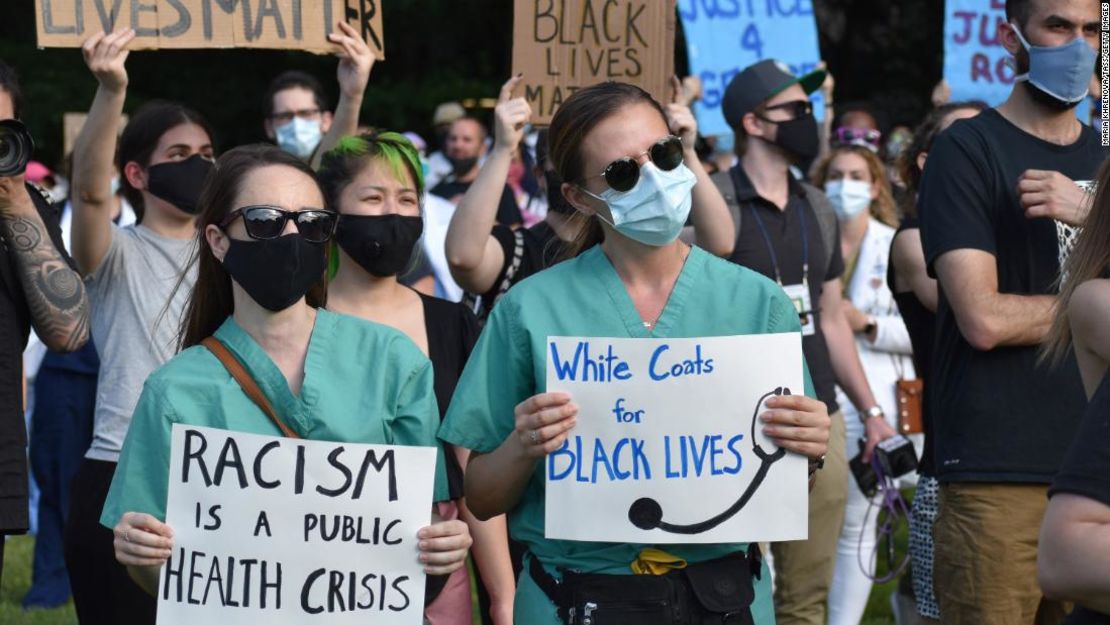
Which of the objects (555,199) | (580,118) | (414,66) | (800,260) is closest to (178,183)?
(555,199)

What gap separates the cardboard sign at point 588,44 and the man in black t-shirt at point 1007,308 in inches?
67.6

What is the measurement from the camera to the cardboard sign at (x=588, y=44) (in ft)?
20.9

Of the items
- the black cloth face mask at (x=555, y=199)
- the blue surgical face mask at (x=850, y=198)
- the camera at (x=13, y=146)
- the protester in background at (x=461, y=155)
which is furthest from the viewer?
the protester in background at (x=461, y=155)

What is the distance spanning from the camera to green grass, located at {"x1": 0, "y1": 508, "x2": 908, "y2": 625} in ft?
27.3

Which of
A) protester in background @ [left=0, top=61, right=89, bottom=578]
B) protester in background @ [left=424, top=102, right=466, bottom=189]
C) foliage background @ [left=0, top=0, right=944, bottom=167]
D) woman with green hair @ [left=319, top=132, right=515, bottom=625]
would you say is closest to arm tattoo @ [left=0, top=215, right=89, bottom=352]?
protester in background @ [left=0, top=61, right=89, bottom=578]

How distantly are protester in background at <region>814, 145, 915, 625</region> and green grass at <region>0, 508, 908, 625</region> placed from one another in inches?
21.2

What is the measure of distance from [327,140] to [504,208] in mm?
4846

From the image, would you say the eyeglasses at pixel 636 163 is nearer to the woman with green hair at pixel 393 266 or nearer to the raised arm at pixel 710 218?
the woman with green hair at pixel 393 266

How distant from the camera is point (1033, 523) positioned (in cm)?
465

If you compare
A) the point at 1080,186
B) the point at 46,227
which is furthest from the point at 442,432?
the point at 1080,186

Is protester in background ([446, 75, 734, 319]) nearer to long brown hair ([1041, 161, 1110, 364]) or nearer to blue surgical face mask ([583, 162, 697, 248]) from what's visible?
blue surgical face mask ([583, 162, 697, 248])

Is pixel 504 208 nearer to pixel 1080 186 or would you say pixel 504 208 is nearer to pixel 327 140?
pixel 327 140

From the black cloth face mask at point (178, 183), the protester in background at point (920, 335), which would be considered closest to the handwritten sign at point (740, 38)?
the protester in background at point (920, 335)

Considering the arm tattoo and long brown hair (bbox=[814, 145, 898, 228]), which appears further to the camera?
long brown hair (bbox=[814, 145, 898, 228])
